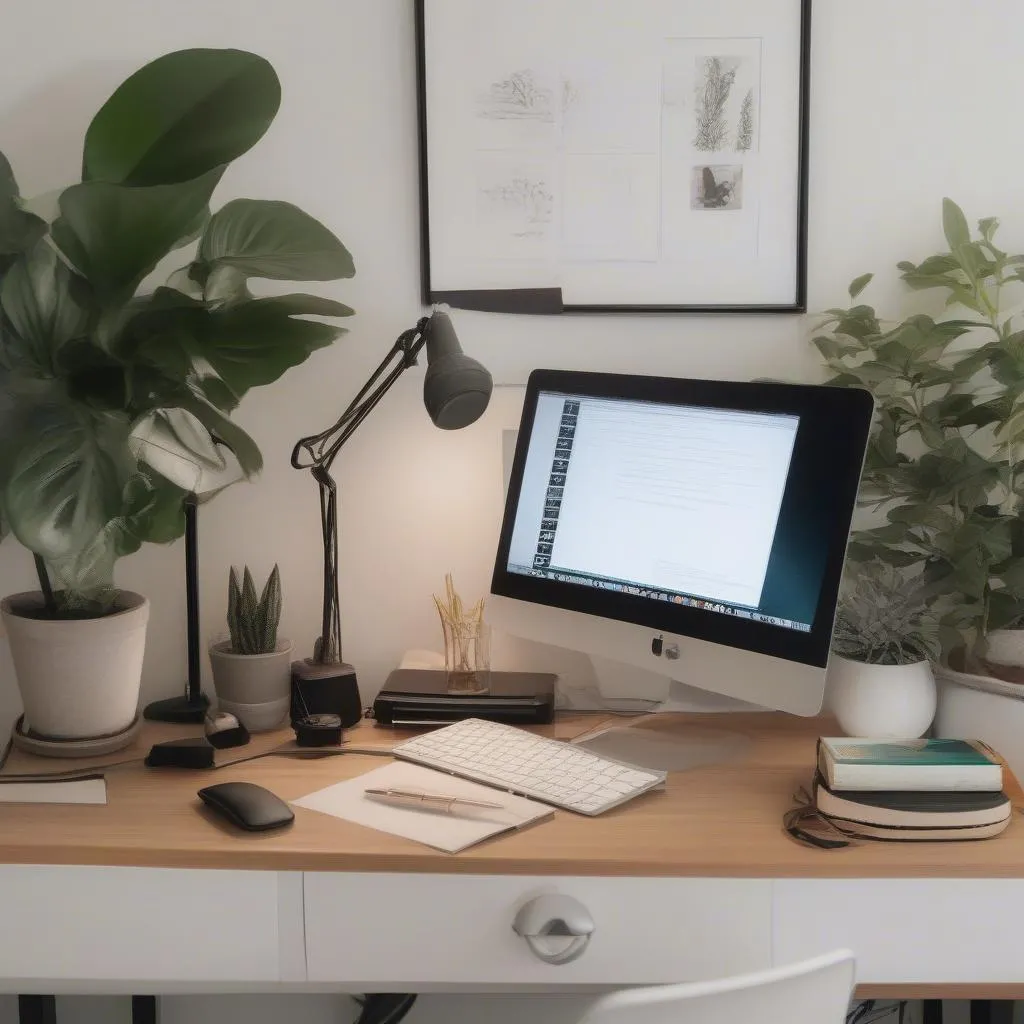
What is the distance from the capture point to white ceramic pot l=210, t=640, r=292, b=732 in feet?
5.26

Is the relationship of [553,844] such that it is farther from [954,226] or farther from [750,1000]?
[954,226]

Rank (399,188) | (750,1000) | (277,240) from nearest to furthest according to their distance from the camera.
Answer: (750,1000), (277,240), (399,188)

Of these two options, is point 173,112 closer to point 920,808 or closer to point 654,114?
point 654,114

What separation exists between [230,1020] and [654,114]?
1.57 meters

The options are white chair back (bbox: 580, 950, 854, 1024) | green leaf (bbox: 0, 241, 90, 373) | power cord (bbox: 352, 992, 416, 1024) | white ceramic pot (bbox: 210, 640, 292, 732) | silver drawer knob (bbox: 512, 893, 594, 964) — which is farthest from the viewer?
power cord (bbox: 352, 992, 416, 1024)

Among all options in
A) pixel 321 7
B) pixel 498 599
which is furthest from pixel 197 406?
pixel 321 7

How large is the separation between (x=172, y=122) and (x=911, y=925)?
4.23ft

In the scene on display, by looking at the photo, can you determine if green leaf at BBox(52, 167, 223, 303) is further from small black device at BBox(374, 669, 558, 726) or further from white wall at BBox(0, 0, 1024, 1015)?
small black device at BBox(374, 669, 558, 726)

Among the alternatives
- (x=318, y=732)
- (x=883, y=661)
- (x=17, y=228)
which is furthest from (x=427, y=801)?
(x=17, y=228)

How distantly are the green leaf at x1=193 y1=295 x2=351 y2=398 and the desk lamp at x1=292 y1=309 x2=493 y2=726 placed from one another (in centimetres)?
10

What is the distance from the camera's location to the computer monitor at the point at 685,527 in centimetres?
136

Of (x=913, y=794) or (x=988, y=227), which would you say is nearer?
(x=913, y=794)

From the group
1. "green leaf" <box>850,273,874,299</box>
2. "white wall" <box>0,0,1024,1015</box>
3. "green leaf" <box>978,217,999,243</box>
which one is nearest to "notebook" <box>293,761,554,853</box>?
"white wall" <box>0,0,1024,1015</box>

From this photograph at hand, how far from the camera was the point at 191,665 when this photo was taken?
169 cm
